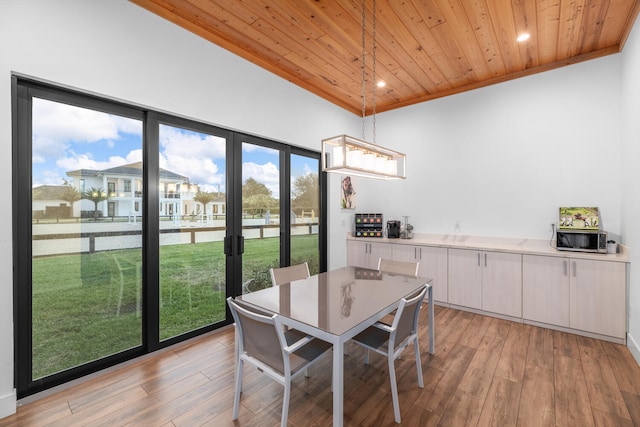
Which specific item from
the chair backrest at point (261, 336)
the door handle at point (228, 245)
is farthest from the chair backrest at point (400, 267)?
the door handle at point (228, 245)

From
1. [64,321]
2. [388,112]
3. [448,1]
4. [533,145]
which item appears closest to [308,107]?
[388,112]

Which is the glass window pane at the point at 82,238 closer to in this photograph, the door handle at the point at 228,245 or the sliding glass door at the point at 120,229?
the sliding glass door at the point at 120,229

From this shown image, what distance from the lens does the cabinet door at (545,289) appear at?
3.06 meters

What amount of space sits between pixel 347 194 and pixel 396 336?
10.7 ft

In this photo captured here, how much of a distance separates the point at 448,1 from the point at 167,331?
13.1 feet

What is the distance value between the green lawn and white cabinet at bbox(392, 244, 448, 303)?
95.6 inches

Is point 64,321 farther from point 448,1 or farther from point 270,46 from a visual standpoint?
point 448,1

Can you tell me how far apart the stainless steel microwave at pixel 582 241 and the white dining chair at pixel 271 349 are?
119 inches

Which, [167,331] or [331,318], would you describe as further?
[167,331]

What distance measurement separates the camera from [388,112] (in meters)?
4.96

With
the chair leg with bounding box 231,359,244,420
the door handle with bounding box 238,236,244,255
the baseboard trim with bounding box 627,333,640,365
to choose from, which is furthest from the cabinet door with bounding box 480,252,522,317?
the chair leg with bounding box 231,359,244,420

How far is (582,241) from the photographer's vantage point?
10.0ft

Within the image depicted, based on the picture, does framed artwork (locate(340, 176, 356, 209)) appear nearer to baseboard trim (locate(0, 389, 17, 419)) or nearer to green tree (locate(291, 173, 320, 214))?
green tree (locate(291, 173, 320, 214))

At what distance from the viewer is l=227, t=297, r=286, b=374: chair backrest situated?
1.50m
